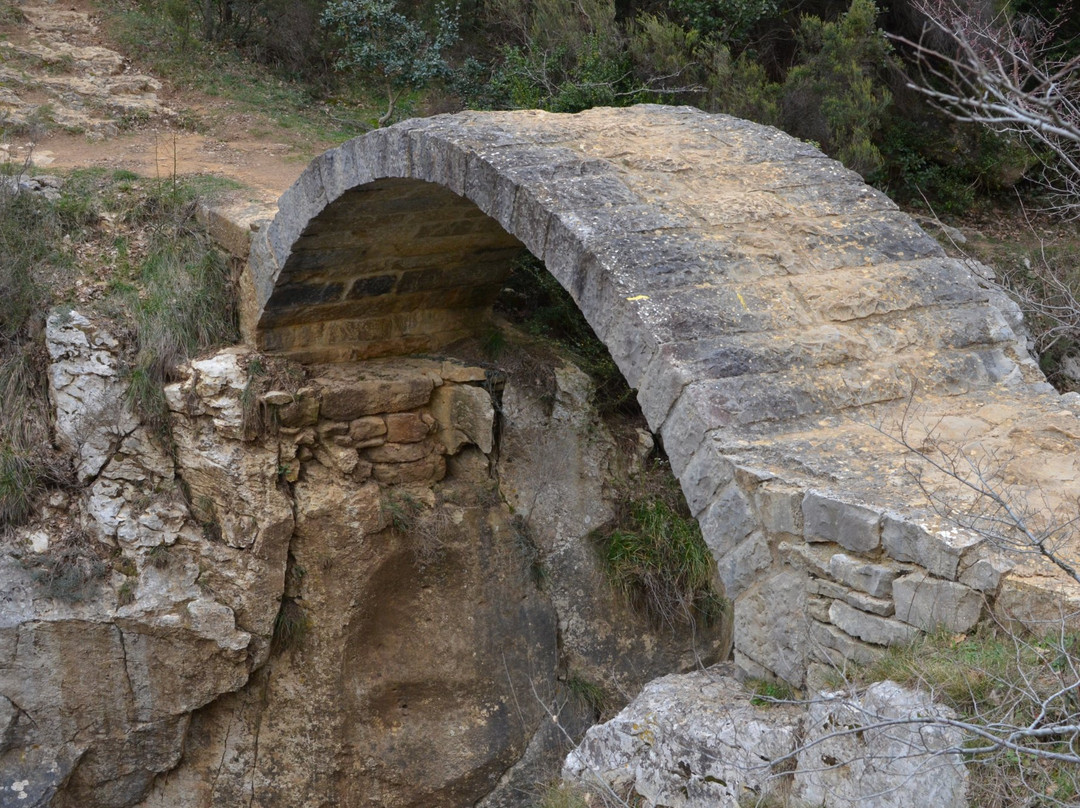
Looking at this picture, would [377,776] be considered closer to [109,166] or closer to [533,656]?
[533,656]

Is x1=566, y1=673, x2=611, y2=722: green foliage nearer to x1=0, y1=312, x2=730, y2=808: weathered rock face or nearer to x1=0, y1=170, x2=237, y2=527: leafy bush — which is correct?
x1=0, y1=312, x2=730, y2=808: weathered rock face

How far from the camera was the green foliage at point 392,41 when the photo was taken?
30.1ft

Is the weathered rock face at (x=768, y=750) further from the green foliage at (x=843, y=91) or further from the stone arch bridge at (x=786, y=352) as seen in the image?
the green foliage at (x=843, y=91)

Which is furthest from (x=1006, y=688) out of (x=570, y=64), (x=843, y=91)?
(x=570, y=64)

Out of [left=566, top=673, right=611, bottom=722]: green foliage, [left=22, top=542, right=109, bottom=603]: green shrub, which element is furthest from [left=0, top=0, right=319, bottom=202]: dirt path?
[left=566, top=673, right=611, bottom=722]: green foliage

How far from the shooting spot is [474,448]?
24.1 ft

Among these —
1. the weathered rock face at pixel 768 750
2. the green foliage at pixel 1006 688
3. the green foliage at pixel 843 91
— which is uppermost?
the green foliage at pixel 843 91

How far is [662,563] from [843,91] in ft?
12.8

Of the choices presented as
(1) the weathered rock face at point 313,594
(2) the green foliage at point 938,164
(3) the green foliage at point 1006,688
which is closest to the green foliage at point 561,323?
(1) the weathered rock face at point 313,594

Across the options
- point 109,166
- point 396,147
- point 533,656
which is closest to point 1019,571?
point 396,147

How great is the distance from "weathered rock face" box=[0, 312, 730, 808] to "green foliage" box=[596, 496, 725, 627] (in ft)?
0.47

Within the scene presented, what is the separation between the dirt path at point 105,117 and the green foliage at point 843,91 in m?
3.81

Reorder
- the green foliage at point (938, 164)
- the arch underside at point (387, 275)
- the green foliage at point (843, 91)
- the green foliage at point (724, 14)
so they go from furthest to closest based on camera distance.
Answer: the green foliage at point (938, 164)
the green foliage at point (724, 14)
the green foliage at point (843, 91)
the arch underside at point (387, 275)

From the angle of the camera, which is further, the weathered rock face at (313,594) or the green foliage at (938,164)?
the green foliage at (938,164)
